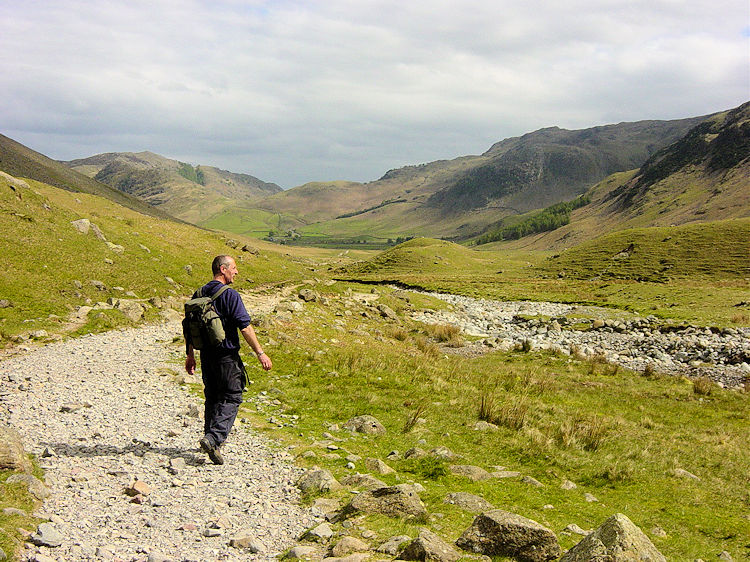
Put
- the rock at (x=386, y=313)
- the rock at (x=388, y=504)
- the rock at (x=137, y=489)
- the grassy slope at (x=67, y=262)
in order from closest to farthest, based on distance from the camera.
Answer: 1. the rock at (x=388, y=504)
2. the rock at (x=137, y=489)
3. the grassy slope at (x=67, y=262)
4. the rock at (x=386, y=313)

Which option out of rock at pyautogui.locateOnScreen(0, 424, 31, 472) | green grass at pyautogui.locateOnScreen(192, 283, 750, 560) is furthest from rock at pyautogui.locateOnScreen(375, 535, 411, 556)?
rock at pyautogui.locateOnScreen(0, 424, 31, 472)

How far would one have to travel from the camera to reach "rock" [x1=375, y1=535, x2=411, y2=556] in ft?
20.9

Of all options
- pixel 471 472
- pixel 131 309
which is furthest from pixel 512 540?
pixel 131 309

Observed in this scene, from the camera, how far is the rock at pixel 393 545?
6359 millimetres

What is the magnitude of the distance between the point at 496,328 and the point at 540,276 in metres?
62.4

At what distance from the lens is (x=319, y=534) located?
6.89 m

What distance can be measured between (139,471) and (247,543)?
3413 mm

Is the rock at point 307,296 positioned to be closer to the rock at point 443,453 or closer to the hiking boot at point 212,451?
the rock at point 443,453

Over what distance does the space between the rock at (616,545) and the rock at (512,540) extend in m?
0.87

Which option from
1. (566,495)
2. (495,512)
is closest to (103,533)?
(495,512)

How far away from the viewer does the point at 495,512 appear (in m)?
7.02

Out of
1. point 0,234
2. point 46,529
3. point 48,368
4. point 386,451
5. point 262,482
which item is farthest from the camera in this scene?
point 0,234

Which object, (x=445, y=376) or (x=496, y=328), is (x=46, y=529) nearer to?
(x=445, y=376)

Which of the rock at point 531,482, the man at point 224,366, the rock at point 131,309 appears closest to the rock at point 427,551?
the rock at point 531,482
